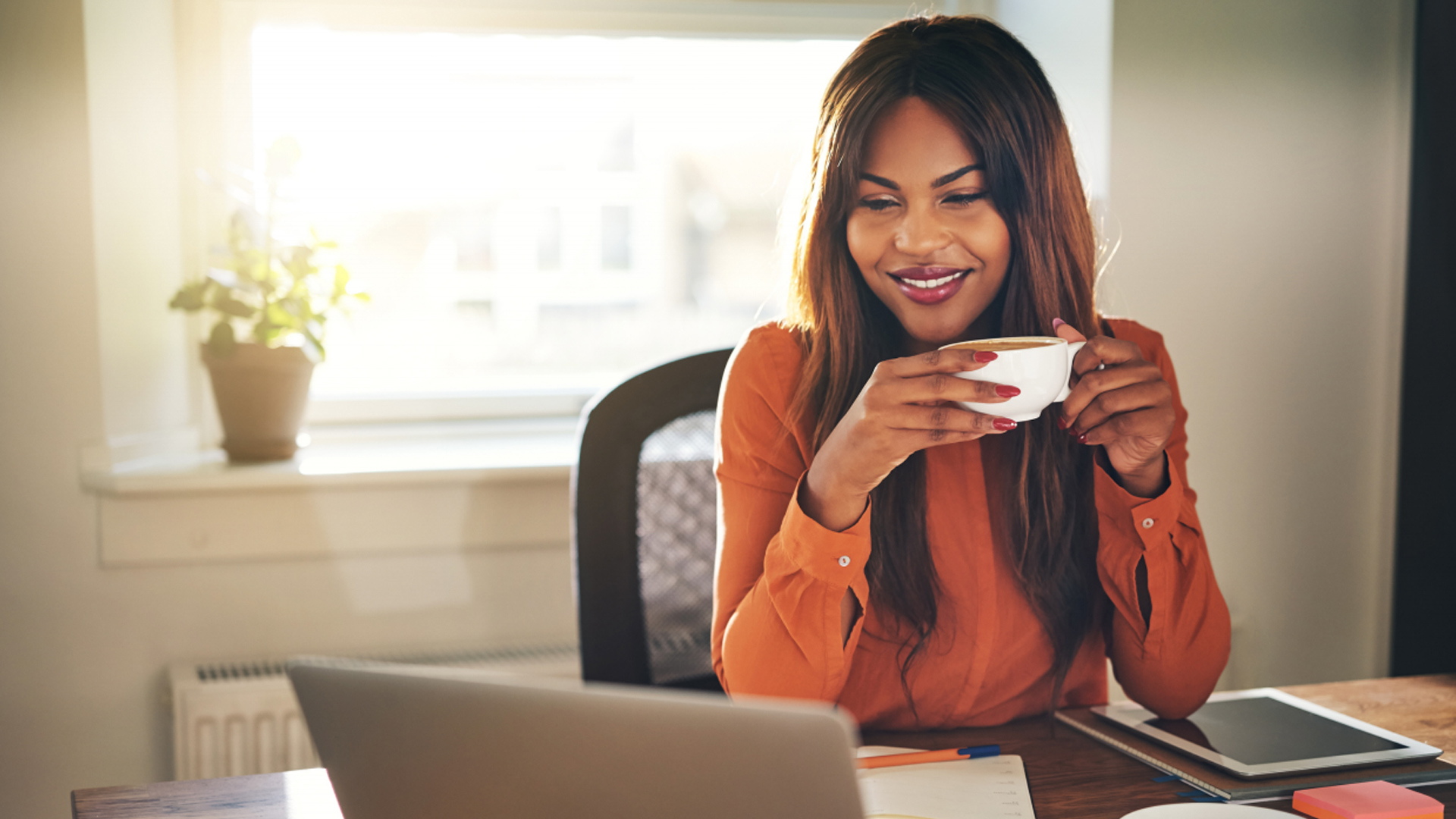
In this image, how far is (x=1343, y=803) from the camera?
2.38ft

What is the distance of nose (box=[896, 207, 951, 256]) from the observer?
3.41 ft

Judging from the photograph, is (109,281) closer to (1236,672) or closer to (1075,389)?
(1075,389)

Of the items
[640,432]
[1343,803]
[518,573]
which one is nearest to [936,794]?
[1343,803]

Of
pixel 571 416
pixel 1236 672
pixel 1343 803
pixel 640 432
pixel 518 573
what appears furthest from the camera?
pixel 571 416

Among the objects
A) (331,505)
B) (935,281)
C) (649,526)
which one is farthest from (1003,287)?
(331,505)

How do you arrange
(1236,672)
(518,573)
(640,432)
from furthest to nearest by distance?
(1236,672)
(518,573)
(640,432)

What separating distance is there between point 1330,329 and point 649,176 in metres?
1.26

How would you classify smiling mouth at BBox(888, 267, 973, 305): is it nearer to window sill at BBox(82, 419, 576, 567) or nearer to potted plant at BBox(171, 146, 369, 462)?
window sill at BBox(82, 419, 576, 567)

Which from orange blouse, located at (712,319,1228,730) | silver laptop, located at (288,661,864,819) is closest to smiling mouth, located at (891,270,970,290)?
orange blouse, located at (712,319,1228,730)

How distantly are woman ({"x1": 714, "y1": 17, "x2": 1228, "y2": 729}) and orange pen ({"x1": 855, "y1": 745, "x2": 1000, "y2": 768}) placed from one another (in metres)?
0.14

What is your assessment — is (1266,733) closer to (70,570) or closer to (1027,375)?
(1027,375)

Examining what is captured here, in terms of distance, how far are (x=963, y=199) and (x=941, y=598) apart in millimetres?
390

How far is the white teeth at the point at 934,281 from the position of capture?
1.06 m

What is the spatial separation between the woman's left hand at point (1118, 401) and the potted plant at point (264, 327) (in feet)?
4.10
